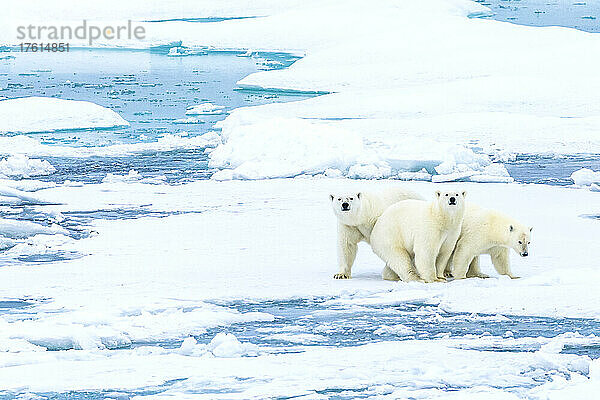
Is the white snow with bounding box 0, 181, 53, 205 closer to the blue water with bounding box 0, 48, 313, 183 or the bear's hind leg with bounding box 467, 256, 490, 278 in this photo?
the blue water with bounding box 0, 48, 313, 183

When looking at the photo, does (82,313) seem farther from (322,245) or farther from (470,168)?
(470,168)

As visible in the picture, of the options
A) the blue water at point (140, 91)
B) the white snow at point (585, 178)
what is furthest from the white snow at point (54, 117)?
the white snow at point (585, 178)

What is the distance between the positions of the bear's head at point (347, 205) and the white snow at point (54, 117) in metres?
8.06

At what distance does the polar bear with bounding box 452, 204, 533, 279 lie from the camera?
5.44m

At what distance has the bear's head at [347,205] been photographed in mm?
5512

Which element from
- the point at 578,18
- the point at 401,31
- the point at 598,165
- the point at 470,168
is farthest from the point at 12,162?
the point at 578,18

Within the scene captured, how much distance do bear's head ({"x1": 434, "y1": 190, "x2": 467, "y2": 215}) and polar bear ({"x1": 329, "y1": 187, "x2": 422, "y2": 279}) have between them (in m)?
0.43

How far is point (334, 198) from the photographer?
219 inches

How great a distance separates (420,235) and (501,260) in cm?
57

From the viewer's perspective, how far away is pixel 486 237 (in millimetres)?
5527

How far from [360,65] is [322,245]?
10582mm

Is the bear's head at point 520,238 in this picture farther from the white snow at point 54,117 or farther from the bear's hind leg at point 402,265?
the white snow at point 54,117

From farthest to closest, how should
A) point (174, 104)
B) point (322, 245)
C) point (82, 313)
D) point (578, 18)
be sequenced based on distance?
point (578, 18)
point (174, 104)
point (322, 245)
point (82, 313)

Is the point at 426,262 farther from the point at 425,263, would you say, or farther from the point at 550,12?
the point at 550,12
